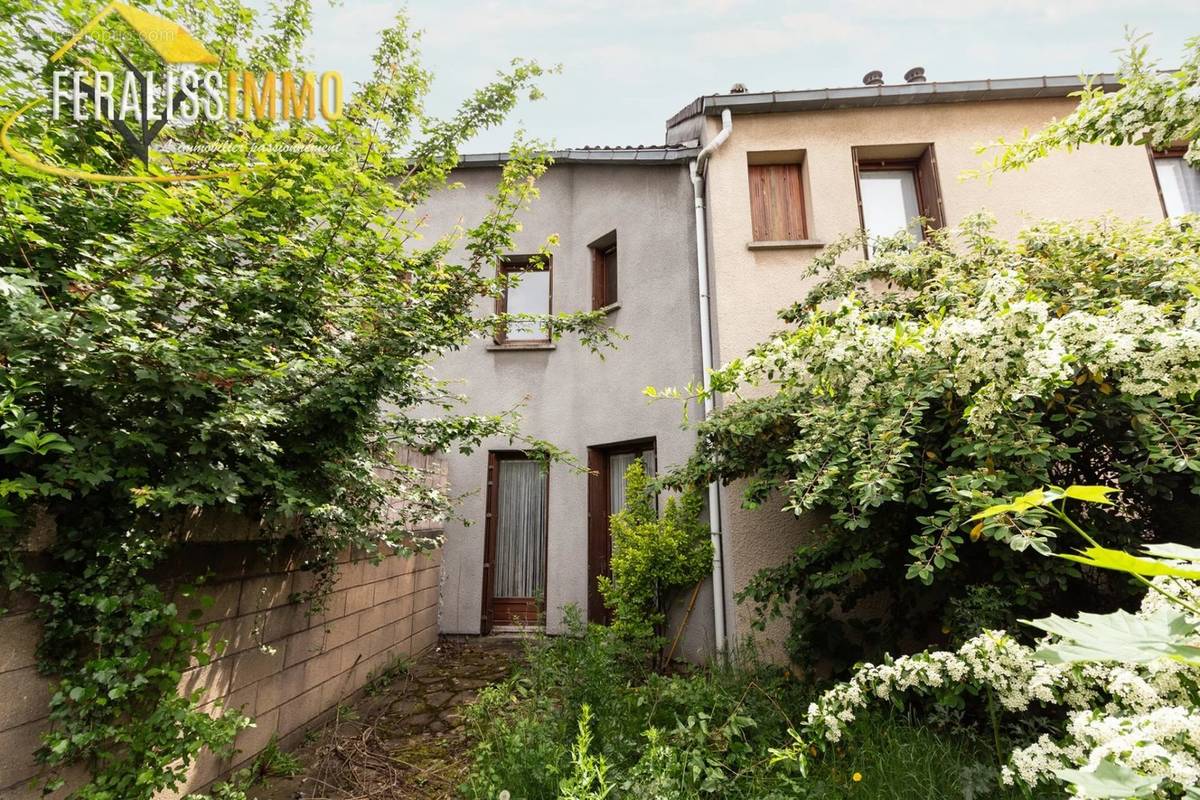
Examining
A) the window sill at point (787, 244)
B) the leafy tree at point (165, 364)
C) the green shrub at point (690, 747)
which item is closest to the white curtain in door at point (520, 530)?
the green shrub at point (690, 747)

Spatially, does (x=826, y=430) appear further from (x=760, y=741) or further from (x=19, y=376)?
(x=19, y=376)

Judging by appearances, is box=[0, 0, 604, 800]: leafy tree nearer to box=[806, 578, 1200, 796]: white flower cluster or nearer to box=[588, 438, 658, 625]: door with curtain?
box=[806, 578, 1200, 796]: white flower cluster

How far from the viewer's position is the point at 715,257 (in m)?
5.55

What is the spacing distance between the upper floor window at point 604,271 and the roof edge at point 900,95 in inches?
82.0

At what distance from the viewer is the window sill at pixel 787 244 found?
5453mm

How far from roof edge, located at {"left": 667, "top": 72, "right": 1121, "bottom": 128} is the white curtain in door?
4956 mm

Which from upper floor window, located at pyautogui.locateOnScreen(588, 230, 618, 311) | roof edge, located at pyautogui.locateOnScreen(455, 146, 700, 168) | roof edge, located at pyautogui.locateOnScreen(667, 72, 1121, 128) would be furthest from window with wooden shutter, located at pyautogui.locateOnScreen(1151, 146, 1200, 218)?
upper floor window, located at pyautogui.locateOnScreen(588, 230, 618, 311)

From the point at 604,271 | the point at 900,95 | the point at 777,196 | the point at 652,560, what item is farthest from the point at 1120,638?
the point at 604,271

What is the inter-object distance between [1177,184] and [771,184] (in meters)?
4.34

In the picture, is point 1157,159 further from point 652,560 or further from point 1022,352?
point 652,560

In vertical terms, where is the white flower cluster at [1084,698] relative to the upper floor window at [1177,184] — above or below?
below

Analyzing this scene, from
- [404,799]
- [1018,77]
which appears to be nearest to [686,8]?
[1018,77]

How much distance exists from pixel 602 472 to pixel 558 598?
1.64m

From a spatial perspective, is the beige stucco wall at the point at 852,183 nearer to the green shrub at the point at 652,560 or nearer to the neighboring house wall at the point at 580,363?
the neighboring house wall at the point at 580,363
